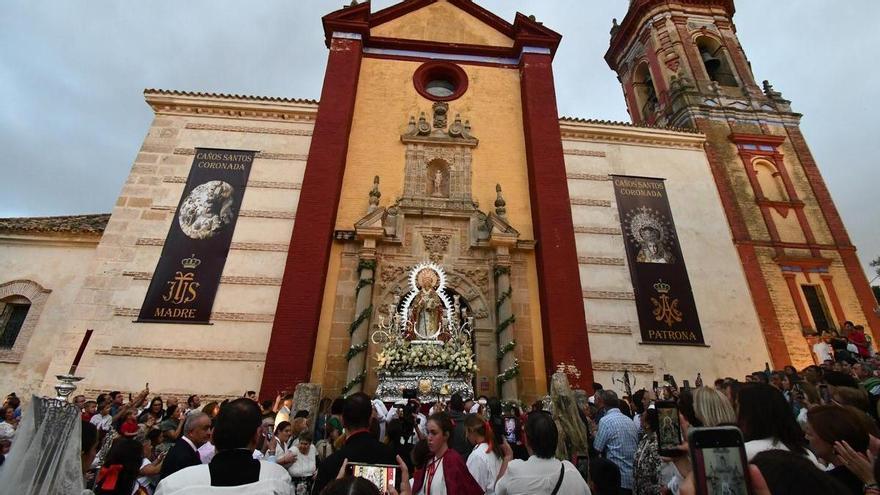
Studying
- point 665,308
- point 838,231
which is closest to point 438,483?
point 665,308

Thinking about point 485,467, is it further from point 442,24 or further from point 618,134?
point 442,24

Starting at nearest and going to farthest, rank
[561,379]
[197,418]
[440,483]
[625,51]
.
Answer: [440,483] < [197,418] < [561,379] < [625,51]

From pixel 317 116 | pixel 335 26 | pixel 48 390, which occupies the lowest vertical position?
pixel 48 390

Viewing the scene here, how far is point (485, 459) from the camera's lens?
3848mm

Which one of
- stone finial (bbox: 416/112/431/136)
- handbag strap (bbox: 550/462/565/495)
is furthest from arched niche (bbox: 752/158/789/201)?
handbag strap (bbox: 550/462/565/495)

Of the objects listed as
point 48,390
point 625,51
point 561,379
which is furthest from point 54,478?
point 625,51

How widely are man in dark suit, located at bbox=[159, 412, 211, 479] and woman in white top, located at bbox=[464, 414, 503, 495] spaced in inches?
89.1

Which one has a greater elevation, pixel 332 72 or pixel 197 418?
pixel 332 72

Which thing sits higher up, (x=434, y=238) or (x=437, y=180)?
(x=437, y=180)

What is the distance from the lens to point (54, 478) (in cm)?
294

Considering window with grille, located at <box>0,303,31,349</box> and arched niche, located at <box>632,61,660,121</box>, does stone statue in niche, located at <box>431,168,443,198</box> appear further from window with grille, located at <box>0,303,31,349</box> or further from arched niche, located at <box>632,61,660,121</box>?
arched niche, located at <box>632,61,660,121</box>

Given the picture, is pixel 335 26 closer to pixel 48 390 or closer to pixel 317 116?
pixel 317 116

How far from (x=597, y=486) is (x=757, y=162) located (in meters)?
18.0

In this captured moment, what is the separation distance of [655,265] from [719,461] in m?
13.7
